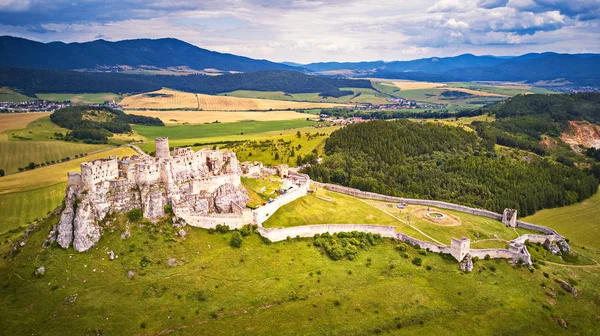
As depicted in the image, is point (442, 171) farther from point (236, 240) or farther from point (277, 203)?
point (236, 240)

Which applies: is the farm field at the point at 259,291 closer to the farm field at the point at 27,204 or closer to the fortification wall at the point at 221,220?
the fortification wall at the point at 221,220

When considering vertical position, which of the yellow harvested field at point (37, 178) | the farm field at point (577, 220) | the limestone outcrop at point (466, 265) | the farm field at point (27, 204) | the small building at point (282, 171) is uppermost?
the small building at point (282, 171)

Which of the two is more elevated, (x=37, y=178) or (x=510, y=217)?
(x=510, y=217)

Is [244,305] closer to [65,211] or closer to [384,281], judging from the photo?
[384,281]

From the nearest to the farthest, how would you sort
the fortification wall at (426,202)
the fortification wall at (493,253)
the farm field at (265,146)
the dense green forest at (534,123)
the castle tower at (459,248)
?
the castle tower at (459,248)
the fortification wall at (493,253)
the fortification wall at (426,202)
the farm field at (265,146)
the dense green forest at (534,123)

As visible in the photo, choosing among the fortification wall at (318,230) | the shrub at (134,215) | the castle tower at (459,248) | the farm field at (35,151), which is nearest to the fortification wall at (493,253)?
the castle tower at (459,248)

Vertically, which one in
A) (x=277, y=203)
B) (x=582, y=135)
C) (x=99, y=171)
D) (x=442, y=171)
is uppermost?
(x=99, y=171)

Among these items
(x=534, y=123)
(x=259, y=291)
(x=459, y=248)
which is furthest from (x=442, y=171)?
(x=534, y=123)
